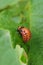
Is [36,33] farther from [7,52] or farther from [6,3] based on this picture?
[6,3]

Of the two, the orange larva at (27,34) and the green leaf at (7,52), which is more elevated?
the orange larva at (27,34)

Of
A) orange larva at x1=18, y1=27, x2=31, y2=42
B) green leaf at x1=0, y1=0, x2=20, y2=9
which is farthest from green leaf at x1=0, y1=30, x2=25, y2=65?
green leaf at x1=0, y1=0, x2=20, y2=9

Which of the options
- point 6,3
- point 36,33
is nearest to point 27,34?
point 36,33

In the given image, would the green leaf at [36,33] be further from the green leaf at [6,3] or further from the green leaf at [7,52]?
the green leaf at [6,3]

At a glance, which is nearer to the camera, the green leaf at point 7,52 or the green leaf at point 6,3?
the green leaf at point 7,52

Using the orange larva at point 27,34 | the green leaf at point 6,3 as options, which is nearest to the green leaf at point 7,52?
the orange larva at point 27,34

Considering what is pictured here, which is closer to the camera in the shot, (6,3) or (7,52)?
(7,52)

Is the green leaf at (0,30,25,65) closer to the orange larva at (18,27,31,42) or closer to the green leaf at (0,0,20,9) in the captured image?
the orange larva at (18,27,31,42)

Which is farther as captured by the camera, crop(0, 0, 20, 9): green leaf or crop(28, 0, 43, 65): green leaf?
crop(0, 0, 20, 9): green leaf

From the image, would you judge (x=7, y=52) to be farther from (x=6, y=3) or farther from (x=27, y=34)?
(x=6, y=3)
